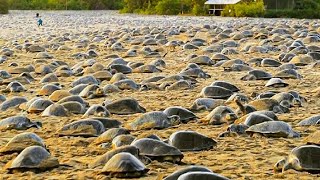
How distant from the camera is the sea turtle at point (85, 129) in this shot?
3.76 meters

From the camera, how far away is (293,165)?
2.92 m

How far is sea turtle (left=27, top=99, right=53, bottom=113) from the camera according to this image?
463cm

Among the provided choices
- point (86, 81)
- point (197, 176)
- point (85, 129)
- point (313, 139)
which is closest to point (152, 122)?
point (85, 129)

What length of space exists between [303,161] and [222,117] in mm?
1213

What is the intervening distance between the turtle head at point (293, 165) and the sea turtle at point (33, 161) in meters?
1.12

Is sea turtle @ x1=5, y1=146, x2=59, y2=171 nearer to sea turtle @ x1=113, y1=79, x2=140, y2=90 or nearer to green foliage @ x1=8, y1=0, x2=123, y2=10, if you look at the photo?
sea turtle @ x1=113, y1=79, x2=140, y2=90

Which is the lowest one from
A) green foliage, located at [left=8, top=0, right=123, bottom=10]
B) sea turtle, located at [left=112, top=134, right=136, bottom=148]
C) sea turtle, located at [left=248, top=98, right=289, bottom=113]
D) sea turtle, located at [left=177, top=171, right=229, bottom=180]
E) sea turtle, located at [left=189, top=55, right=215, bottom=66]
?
green foliage, located at [left=8, top=0, right=123, bottom=10]

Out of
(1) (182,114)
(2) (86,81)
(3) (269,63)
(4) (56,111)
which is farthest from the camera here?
(3) (269,63)

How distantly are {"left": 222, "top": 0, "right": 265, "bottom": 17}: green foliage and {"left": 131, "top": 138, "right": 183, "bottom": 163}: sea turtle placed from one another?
108 feet

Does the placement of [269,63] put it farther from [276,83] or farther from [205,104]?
[205,104]

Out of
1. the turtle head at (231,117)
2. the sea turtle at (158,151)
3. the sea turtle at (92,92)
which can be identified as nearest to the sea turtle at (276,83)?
the sea turtle at (92,92)

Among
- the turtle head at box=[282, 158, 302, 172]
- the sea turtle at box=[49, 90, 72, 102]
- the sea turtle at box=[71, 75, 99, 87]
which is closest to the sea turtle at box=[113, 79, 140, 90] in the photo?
the sea turtle at box=[71, 75, 99, 87]

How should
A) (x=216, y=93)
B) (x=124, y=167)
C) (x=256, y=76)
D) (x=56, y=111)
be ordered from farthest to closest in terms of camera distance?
(x=256, y=76) → (x=216, y=93) → (x=56, y=111) → (x=124, y=167)

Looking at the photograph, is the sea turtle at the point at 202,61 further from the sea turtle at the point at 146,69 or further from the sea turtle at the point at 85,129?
the sea turtle at the point at 85,129
